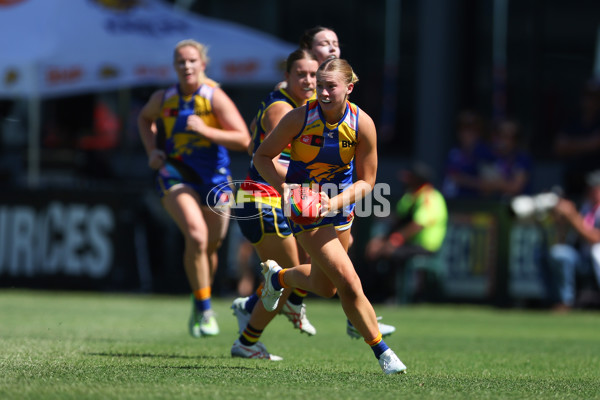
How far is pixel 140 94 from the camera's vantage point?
2242cm

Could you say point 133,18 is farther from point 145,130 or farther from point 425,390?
point 425,390

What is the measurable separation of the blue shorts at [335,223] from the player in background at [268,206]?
877 millimetres

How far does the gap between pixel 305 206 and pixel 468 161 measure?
31.5 ft

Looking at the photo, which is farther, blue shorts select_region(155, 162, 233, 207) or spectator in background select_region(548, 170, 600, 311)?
spectator in background select_region(548, 170, 600, 311)

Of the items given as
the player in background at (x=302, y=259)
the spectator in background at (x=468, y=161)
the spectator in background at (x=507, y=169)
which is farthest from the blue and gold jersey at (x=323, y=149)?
the spectator in background at (x=468, y=161)

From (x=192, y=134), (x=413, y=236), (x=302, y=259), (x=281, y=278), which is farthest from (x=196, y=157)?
(x=413, y=236)

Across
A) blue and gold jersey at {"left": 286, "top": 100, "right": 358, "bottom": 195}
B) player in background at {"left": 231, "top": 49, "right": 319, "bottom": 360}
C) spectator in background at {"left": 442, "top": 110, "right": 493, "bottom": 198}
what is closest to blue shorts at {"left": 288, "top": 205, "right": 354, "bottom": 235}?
blue and gold jersey at {"left": 286, "top": 100, "right": 358, "bottom": 195}

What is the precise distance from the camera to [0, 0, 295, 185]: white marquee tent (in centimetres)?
1557

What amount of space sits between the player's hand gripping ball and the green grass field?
0.95 meters

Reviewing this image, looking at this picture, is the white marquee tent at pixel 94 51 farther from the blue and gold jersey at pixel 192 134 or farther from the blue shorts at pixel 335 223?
the blue shorts at pixel 335 223

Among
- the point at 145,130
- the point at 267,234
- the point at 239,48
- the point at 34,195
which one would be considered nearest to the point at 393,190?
the point at 239,48

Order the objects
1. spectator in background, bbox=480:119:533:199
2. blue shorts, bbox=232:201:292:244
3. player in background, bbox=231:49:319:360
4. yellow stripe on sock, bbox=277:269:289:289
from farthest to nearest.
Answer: spectator in background, bbox=480:119:533:199 → blue shorts, bbox=232:201:292:244 → player in background, bbox=231:49:319:360 → yellow stripe on sock, bbox=277:269:289:289

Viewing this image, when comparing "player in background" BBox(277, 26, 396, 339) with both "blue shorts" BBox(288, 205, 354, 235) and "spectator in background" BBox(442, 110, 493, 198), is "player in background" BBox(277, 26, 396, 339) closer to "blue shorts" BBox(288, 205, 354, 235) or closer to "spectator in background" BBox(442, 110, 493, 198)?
"blue shorts" BBox(288, 205, 354, 235)

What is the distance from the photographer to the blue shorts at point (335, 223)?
256 inches
